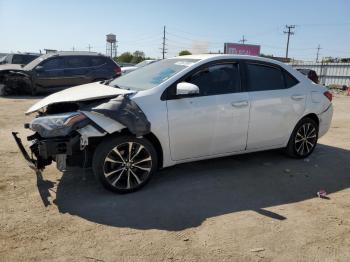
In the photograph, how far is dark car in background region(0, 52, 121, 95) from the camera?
13.5 metres

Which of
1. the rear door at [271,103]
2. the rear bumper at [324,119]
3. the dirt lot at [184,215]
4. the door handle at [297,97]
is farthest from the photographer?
the rear bumper at [324,119]

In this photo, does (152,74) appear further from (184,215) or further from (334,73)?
(334,73)

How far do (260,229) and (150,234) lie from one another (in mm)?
1123

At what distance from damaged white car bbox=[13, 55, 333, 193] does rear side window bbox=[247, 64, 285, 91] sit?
0.02 m

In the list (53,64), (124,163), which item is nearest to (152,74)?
(124,163)

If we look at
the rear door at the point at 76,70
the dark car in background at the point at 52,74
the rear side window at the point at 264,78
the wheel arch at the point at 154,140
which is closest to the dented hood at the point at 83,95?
the wheel arch at the point at 154,140

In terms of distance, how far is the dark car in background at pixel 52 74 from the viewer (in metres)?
13.5

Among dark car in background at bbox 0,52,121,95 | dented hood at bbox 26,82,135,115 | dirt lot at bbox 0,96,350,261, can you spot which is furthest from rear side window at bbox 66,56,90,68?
dented hood at bbox 26,82,135,115

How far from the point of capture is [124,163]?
4457mm

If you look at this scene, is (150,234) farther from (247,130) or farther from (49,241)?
(247,130)

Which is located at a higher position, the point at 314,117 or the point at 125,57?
the point at 125,57

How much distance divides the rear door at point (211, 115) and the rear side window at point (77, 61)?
990 cm

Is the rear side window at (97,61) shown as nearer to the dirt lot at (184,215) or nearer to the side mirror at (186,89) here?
the dirt lot at (184,215)

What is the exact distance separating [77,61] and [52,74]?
107 cm
